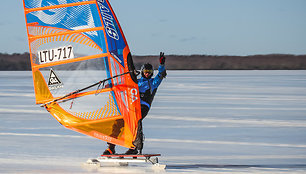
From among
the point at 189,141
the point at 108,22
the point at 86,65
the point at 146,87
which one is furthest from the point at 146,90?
the point at 189,141

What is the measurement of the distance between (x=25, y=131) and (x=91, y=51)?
10.4ft

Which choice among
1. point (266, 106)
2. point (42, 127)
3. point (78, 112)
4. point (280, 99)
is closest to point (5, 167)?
point (78, 112)

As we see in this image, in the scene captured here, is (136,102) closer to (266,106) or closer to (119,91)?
(119,91)

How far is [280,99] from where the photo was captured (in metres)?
14.5

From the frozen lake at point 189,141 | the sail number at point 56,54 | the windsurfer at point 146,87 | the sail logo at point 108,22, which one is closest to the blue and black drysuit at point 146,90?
the windsurfer at point 146,87

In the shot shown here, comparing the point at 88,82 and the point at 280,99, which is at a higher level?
the point at 280,99

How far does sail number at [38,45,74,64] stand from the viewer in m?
5.39

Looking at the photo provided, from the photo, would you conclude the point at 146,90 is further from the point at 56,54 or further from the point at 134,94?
the point at 56,54

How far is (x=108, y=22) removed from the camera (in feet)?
17.4

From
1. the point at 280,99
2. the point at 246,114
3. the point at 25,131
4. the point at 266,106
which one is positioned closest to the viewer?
the point at 25,131

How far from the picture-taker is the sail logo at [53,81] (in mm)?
5445

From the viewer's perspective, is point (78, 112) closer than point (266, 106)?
Yes

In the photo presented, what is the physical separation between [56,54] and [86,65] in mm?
324

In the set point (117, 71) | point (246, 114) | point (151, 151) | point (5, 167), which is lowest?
point (5, 167)
